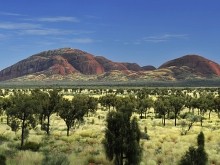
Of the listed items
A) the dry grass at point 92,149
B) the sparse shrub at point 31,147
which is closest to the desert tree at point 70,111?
the dry grass at point 92,149

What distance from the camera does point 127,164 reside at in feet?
82.2

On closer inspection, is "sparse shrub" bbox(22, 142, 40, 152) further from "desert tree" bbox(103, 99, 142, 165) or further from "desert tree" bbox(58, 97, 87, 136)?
"desert tree" bbox(58, 97, 87, 136)

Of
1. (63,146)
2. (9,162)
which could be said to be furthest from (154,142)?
(9,162)

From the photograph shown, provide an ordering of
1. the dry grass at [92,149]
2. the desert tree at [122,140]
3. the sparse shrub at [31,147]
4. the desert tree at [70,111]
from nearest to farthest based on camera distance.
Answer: the desert tree at [122,140]
the dry grass at [92,149]
the sparse shrub at [31,147]
the desert tree at [70,111]

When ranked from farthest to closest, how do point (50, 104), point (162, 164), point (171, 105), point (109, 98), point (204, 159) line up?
1. point (109, 98)
2. point (171, 105)
3. point (50, 104)
4. point (162, 164)
5. point (204, 159)

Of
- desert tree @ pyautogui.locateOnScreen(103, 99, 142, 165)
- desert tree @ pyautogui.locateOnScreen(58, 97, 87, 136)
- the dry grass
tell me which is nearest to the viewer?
desert tree @ pyautogui.locateOnScreen(103, 99, 142, 165)

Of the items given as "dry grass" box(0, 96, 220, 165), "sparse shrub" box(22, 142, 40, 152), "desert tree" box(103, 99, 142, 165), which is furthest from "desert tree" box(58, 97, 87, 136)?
"desert tree" box(103, 99, 142, 165)

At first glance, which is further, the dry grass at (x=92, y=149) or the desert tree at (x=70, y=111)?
the desert tree at (x=70, y=111)

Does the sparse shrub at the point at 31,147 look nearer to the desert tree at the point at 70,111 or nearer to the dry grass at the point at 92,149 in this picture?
the dry grass at the point at 92,149

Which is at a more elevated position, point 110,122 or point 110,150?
point 110,122

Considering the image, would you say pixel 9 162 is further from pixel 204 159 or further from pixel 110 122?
pixel 204 159

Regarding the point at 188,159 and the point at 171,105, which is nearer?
the point at 188,159

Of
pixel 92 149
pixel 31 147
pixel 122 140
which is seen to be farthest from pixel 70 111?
pixel 122 140

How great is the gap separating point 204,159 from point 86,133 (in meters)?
24.2
